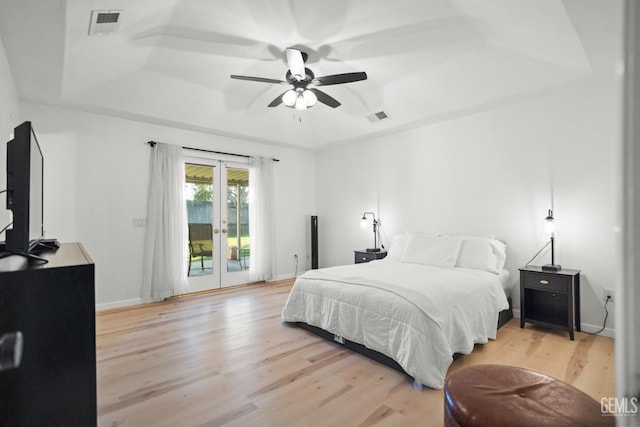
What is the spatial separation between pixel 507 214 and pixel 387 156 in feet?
6.60

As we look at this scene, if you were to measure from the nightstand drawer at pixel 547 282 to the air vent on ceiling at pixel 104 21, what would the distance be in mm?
4431

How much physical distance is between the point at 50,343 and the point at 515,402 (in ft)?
6.15

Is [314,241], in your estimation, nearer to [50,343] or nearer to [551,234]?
[551,234]

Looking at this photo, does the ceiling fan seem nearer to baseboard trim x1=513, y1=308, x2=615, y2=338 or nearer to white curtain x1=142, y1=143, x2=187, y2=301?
white curtain x1=142, y1=143, x2=187, y2=301

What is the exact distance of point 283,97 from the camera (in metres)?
3.28

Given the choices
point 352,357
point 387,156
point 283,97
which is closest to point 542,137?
point 387,156

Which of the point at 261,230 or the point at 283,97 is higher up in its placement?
the point at 283,97

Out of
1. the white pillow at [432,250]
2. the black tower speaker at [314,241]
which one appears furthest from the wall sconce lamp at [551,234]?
the black tower speaker at [314,241]

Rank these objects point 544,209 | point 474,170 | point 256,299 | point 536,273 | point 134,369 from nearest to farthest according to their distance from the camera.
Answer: point 134,369 < point 536,273 < point 544,209 < point 474,170 < point 256,299

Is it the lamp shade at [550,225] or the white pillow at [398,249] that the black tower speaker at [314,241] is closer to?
the white pillow at [398,249]

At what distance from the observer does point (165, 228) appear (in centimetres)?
447

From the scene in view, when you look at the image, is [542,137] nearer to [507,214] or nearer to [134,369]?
[507,214]

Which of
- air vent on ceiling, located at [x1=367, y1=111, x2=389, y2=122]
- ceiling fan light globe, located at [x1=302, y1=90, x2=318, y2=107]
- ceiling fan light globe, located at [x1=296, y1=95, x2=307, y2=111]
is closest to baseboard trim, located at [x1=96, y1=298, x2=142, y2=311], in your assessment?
ceiling fan light globe, located at [x1=296, y1=95, x2=307, y2=111]

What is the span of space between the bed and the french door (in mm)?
2166
